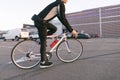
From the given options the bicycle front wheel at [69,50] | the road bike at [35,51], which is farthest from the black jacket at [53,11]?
the bicycle front wheel at [69,50]

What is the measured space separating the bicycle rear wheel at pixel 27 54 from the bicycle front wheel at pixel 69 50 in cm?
60

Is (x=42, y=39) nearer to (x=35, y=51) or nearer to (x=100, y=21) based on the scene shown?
(x=35, y=51)

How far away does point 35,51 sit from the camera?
596 cm

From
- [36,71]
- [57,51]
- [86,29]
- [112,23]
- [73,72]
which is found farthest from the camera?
[86,29]

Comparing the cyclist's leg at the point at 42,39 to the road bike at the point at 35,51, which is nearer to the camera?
the cyclist's leg at the point at 42,39

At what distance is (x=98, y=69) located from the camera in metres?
5.25

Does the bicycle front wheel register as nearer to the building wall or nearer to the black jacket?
the black jacket

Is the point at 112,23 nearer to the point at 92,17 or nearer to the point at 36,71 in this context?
the point at 92,17

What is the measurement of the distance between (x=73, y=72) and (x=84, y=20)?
10229 cm

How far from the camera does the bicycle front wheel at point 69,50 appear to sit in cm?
635

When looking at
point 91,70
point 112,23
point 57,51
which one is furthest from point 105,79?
point 112,23

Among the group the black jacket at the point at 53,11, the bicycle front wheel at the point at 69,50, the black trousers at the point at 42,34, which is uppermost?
the black jacket at the point at 53,11

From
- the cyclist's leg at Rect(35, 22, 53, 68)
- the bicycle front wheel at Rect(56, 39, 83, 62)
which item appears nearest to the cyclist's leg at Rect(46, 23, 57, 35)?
the cyclist's leg at Rect(35, 22, 53, 68)

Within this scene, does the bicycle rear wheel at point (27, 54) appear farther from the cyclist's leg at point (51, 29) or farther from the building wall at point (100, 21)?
the building wall at point (100, 21)
